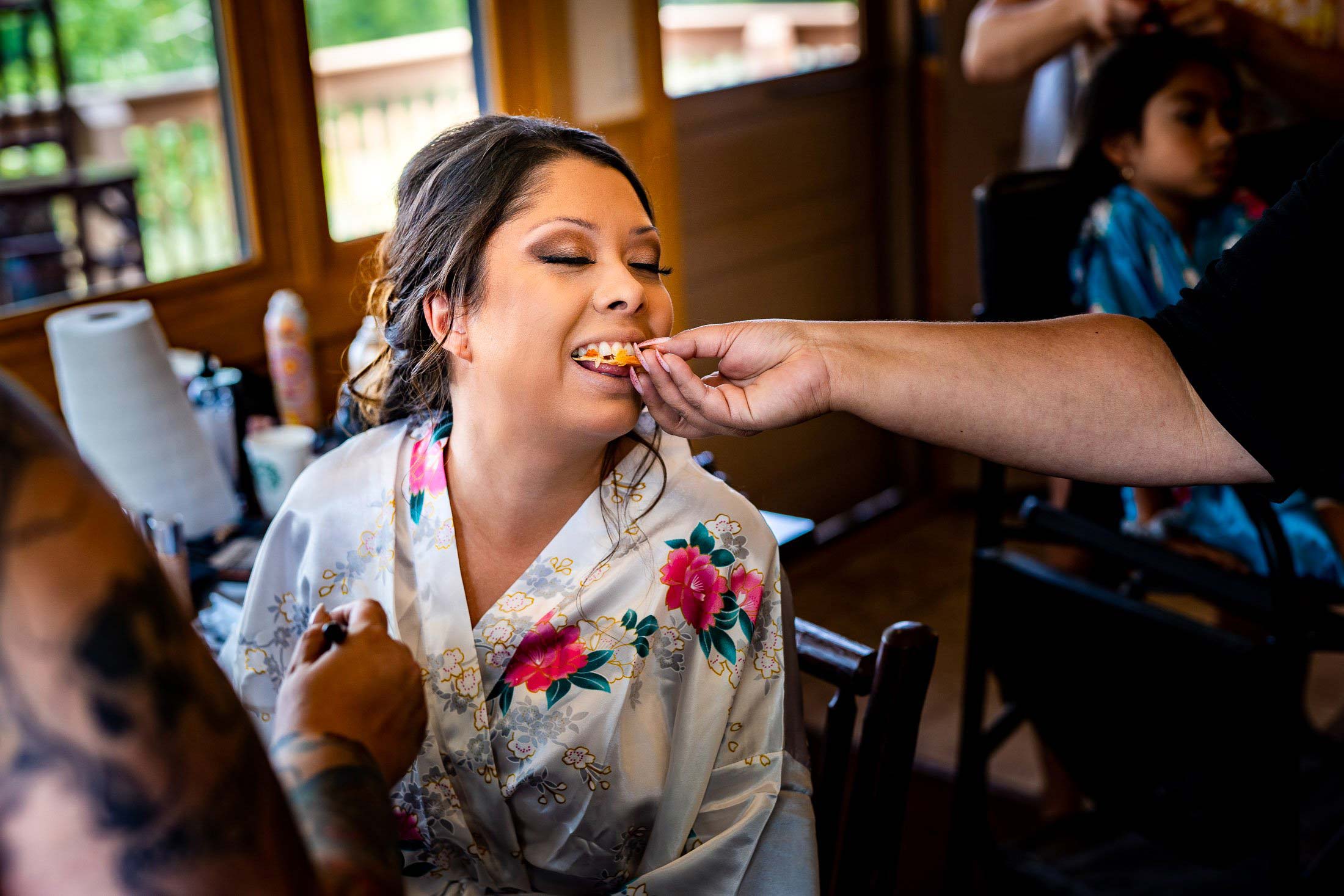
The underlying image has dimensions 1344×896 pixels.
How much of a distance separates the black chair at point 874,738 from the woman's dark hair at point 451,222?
0.85ft

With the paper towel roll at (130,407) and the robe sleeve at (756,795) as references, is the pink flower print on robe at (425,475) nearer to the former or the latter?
the robe sleeve at (756,795)

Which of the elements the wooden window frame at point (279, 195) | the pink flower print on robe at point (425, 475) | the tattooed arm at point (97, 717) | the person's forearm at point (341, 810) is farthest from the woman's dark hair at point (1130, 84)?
the tattooed arm at point (97, 717)

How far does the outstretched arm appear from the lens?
37.8 inches

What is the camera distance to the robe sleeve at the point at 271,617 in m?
1.21

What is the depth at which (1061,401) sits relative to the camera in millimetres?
962

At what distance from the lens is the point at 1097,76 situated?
2.05 meters

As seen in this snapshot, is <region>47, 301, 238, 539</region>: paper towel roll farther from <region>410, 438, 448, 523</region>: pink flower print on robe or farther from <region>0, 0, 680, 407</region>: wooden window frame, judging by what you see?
<region>410, 438, 448, 523</region>: pink flower print on robe

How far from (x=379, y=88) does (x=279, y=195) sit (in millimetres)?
741

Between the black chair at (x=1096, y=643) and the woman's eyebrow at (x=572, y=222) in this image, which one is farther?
the black chair at (x=1096, y=643)

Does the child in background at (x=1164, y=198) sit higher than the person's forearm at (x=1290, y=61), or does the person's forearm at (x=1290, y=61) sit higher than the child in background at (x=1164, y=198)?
the person's forearm at (x=1290, y=61)

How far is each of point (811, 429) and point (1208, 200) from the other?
1.47m

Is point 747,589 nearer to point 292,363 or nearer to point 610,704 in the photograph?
point 610,704

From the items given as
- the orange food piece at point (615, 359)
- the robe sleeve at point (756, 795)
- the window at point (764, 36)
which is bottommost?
the robe sleeve at point (756, 795)

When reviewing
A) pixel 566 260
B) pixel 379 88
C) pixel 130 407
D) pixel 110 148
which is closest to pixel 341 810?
pixel 566 260
